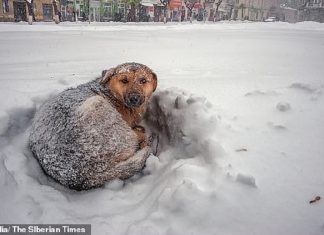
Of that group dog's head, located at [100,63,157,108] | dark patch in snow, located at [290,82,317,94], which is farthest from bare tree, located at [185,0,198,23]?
dog's head, located at [100,63,157,108]

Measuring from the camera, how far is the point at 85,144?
246cm

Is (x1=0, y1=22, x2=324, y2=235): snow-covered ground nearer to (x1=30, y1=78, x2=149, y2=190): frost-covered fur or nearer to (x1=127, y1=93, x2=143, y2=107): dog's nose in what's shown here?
(x1=30, y1=78, x2=149, y2=190): frost-covered fur

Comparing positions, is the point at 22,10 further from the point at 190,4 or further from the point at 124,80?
the point at 124,80

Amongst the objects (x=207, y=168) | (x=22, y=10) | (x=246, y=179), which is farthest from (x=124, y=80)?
(x=22, y=10)

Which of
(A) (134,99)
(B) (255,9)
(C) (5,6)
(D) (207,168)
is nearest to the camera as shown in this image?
(D) (207,168)

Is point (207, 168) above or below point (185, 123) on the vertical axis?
below

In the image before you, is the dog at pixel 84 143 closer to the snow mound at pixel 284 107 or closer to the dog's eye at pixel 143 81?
the dog's eye at pixel 143 81

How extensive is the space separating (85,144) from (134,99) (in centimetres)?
85

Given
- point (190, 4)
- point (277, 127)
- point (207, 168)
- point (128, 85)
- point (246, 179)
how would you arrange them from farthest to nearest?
point (190, 4)
point (128, 85)
point (277, 127)
point (207, 168)
point (246, 179)

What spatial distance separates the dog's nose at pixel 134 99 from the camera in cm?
311

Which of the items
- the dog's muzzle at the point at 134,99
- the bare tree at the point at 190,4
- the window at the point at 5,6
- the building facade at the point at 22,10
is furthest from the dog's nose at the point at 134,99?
the bare tree at the point at 190,4

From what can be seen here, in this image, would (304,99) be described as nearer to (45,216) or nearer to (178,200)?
(178,200)

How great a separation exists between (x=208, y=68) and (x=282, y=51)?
2.60 metres

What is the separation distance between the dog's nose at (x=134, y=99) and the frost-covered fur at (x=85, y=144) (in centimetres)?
34
